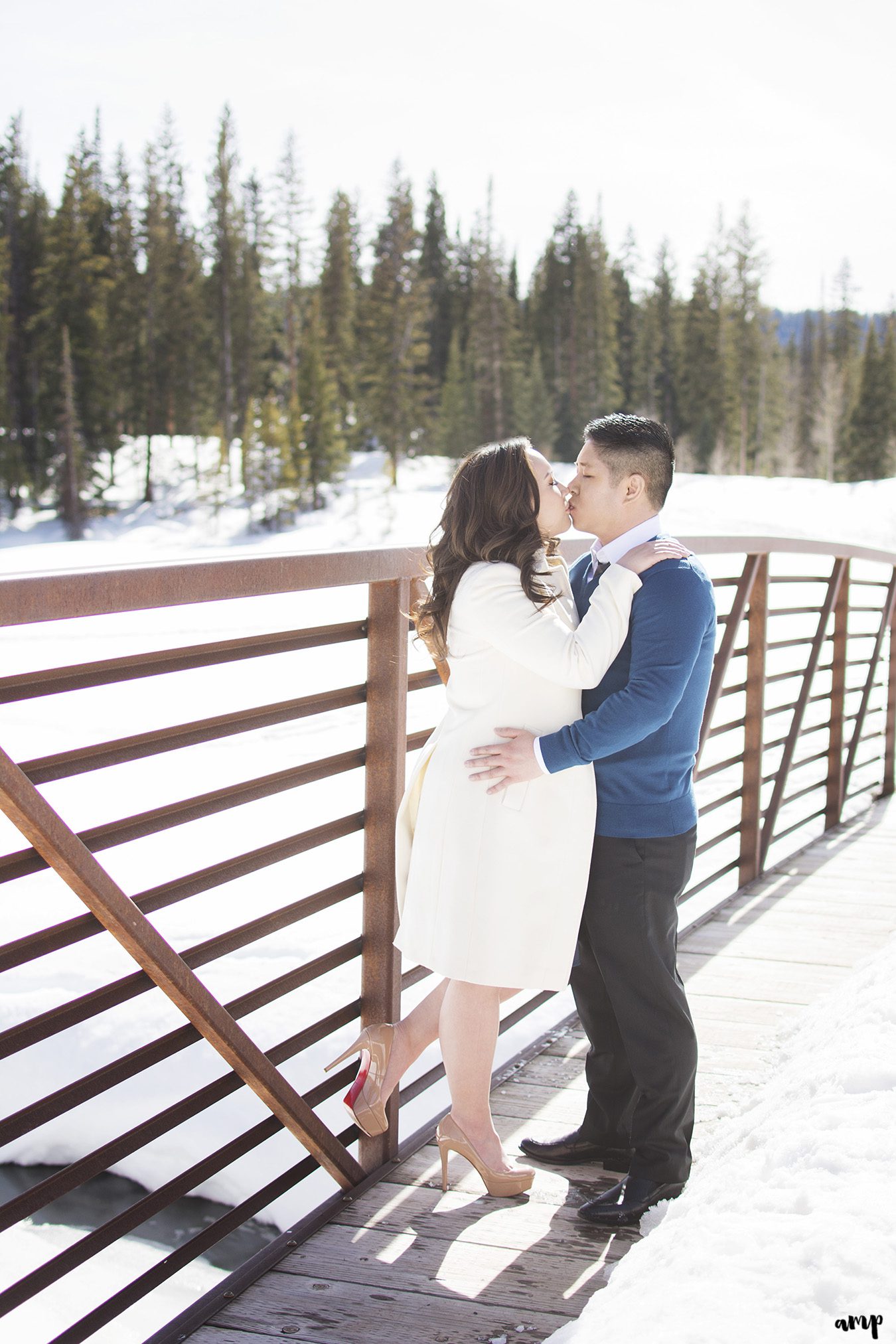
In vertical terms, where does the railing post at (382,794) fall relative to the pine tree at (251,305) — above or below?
below

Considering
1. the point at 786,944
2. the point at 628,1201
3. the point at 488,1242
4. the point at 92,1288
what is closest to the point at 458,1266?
the point at 488,1242

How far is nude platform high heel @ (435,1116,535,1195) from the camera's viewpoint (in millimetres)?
2260

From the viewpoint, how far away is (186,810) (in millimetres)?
1830

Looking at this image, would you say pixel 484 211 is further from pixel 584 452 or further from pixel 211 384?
pixel 584 452

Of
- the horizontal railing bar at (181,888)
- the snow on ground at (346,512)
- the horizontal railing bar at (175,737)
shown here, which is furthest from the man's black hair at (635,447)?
the snow on ground at (346,512)

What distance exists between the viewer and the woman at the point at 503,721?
2004 mm

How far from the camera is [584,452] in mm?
2211

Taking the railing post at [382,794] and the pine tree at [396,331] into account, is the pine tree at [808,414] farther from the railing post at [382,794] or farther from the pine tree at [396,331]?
the railing post at [382,794]

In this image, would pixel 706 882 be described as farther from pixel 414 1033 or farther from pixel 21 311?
pixel 21 311

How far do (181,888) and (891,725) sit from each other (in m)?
5.31

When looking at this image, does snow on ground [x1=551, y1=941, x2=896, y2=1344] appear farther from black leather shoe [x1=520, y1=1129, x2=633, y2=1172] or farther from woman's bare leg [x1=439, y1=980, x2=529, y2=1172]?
black leather shoe [x1=520, y1=1129, x2=633, y2=1172]

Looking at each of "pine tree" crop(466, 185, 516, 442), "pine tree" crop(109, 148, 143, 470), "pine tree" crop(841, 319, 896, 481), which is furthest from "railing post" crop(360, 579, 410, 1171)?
"pine tree" crop(841, 319, 896, 481)

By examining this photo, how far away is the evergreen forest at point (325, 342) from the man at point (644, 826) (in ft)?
122

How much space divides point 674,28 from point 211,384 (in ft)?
131
